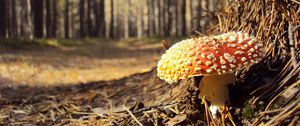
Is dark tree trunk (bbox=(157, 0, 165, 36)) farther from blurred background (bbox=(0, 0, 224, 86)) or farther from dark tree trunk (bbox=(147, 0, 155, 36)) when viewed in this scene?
dark tree trunk (bbox=(147, 0, 155, 36))

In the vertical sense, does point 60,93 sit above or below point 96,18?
above

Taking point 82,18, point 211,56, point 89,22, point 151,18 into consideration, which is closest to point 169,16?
point 151,18

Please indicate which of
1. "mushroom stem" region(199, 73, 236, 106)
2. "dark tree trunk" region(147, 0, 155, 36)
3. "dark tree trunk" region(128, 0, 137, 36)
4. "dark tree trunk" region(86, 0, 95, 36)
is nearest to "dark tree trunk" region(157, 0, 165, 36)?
"dark tree trunk" region(147, 0, 155, 36)

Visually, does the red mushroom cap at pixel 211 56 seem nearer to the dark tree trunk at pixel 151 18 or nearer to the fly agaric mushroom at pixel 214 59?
the fly agaric mushroom at pixel 214 59

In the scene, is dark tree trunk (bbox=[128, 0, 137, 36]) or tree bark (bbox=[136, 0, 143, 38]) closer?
tree bark (bbox=[136, 0, 143, 38])

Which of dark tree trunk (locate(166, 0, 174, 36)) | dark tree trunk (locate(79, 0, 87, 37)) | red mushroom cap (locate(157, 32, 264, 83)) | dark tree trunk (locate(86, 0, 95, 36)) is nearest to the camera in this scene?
red mushroom cap (locate(157, 32, 264, 83))

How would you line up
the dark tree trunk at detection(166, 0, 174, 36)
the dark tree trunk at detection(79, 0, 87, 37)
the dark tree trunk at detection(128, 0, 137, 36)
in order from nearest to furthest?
1. the dark tree trunk at detection(79, 0, 87, 37)
2. the dark tree trunk at detection(166, 0, 174, 36)
3. the dark tree trunk at detection(128, 0, 137, 36)

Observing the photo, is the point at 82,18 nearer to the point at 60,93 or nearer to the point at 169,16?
the point at 169,16
